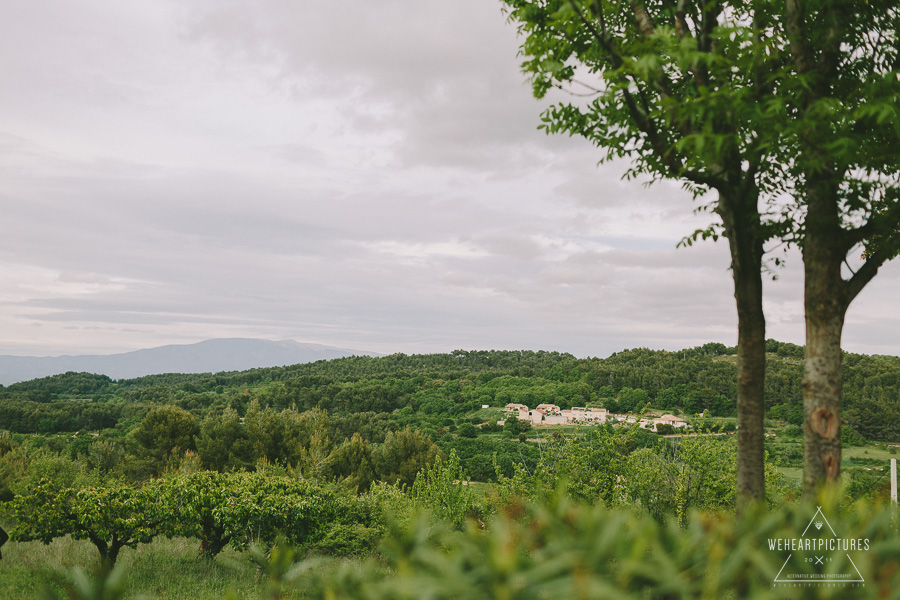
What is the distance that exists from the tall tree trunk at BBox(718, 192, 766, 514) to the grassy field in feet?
19.9

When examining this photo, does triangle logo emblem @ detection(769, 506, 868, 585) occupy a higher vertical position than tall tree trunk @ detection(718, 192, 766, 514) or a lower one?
lower

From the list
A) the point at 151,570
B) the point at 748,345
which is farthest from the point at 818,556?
the point at 151,570

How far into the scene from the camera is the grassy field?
8.72 meters

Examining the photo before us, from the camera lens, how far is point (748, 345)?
5223 mm

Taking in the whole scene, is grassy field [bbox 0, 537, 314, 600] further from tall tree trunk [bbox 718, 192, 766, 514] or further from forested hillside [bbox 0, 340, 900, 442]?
forested hillside [bbox 0, 340, 900, 442]

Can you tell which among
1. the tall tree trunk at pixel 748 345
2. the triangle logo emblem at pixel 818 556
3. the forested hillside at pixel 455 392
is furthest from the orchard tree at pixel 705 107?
the forested hillside at pixel 455 392


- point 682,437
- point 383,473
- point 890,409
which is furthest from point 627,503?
point 890,409

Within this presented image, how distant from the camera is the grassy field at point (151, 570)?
8.72 meters

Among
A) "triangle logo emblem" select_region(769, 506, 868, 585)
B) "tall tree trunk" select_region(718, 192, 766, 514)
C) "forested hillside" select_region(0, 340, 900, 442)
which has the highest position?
"tall tree trunk" select_region(718, 192, 766, 514)

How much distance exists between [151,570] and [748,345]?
1362 centimetres

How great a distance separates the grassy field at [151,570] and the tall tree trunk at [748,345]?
19.9 ft

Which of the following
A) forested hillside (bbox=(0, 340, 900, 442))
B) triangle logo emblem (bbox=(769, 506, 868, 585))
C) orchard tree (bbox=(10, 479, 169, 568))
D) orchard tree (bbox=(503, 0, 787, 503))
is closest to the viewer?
triangle logo emblem (bbox=(769, 506, 868, 585))

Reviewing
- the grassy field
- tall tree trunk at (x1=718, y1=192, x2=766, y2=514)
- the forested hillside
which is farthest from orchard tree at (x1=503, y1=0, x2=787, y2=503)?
the forested hillside

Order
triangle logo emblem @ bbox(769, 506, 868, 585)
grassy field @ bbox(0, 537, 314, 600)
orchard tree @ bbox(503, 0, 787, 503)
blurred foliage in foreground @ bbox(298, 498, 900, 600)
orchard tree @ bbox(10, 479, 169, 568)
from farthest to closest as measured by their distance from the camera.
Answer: orchard tree @ bbox(10, 479, 169, 568) → grassy field @ bbox(0, 537, 314, 600) → orchard tree @ bbox(503, 0, 787, 503) → triangle logo emblem @ bbox(769, 506, 868, 585) → blurred foliage in foreground @ bbox(298, 498, 900, 600)
